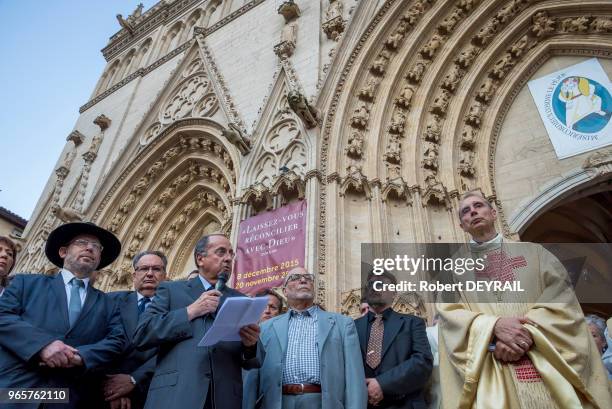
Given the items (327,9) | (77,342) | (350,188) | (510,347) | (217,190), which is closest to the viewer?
(510,347)

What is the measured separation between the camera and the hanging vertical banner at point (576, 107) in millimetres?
6207

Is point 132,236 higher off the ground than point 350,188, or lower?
higher

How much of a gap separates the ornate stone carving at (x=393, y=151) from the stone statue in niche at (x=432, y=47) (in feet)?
5.56

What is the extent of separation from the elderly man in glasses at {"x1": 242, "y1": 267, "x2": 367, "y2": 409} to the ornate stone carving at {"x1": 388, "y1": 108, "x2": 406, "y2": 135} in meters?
4.58

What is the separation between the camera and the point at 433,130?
6.99 m

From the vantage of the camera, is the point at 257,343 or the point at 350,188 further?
the point at 350,188

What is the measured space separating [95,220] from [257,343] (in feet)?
28.8

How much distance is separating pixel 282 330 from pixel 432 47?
20.6 ft

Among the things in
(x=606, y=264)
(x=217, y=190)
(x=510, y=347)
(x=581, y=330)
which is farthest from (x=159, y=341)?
(x=606, y=264)

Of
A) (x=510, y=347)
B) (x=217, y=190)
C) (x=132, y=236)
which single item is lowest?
(x=510, y=347)

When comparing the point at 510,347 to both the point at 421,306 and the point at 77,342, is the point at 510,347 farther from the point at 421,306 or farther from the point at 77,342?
the point at 421,306

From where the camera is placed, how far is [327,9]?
8.64m

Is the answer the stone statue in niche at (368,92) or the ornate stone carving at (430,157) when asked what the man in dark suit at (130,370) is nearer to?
the ornate stone carving at (430,157)

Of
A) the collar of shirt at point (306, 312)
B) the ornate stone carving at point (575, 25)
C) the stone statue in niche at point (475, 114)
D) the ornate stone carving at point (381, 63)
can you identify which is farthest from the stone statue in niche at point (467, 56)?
the collar of shirt at point (306, 312)
